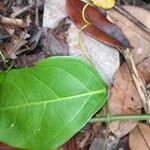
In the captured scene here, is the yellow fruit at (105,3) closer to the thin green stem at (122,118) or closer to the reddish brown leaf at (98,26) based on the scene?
the reddish brown leaf at (98,26)

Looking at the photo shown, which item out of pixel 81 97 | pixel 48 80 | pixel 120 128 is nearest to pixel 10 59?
pixel 48 80

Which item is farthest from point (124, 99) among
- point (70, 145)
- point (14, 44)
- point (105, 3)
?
point (14, 44)

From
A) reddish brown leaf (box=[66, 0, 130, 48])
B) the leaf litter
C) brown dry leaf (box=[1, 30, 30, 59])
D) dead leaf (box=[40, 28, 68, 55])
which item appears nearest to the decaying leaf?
the leaf litter

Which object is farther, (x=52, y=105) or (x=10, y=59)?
(x=10, y=59)

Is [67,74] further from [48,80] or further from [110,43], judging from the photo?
[110,43]

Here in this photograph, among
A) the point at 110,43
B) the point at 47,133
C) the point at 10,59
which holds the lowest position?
the point at 47,133

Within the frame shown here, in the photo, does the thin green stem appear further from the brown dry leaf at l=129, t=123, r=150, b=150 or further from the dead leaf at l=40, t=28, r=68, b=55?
the dead leaf at l=40, t=28, r=68, b=55
